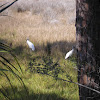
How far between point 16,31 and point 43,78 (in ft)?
14.4

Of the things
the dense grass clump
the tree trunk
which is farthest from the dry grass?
the tree trunk

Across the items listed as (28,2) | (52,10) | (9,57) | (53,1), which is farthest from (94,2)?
(28,2)

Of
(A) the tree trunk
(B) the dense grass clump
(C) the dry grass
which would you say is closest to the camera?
(A) the tree trunk

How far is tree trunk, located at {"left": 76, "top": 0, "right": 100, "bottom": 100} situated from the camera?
6.98 ft

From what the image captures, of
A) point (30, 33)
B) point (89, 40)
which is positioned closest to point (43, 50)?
point (30, 33)

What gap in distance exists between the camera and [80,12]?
7.29 feet

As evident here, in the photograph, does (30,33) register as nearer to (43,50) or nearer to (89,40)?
(43,50)

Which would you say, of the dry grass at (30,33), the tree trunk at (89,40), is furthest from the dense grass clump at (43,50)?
the tree trunk at (89,40)

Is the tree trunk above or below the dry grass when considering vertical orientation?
below

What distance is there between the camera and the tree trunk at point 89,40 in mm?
2127

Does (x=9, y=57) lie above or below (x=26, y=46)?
below

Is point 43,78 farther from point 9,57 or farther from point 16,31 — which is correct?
point 16,31

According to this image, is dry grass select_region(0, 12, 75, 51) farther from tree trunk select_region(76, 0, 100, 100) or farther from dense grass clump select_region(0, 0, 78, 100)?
tree trunk select_region(76, 0, 100, 100)

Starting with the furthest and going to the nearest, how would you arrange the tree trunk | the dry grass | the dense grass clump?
the dry grass
the dense grass clump
the tree trunk
